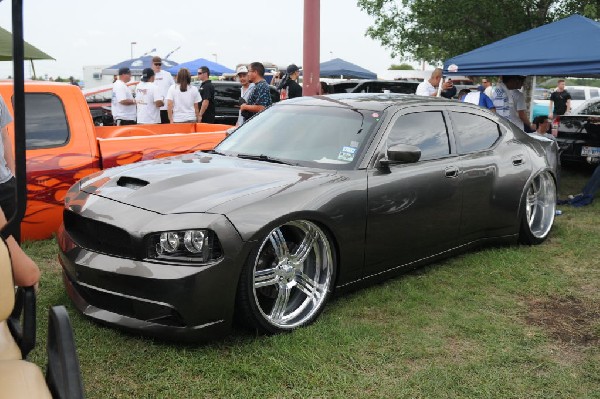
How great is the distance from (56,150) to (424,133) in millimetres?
3089

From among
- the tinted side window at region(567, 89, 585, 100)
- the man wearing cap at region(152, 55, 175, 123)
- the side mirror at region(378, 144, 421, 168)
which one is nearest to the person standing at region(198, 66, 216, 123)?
the man wearing cap at region(152, 55, 175, 123)

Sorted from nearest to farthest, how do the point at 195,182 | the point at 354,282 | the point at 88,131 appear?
the point at 195,182, the point at 354,282, the point at 88,131

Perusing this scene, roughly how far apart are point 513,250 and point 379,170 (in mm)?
2079

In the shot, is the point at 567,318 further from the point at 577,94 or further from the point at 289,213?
the point at 577,94

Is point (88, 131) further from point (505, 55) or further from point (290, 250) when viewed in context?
point (505, 55)

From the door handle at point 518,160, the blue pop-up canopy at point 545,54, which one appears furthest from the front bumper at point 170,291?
the blue pop-up canopy at point 545,54

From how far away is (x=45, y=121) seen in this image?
17.8 feet

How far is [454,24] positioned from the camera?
18.4 metres

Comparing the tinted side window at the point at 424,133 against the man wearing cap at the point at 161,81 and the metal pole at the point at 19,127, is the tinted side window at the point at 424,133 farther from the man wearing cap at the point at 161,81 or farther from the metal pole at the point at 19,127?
the man wearing cap at the point at 161,81

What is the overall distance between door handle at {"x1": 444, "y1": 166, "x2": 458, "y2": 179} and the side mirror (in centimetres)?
56

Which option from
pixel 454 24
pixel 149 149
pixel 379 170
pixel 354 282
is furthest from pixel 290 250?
pixel 454 24

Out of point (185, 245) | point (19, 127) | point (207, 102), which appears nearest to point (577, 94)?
point (207, 102)

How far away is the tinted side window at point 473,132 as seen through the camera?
17.3ft

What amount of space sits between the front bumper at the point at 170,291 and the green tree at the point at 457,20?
15.6m
